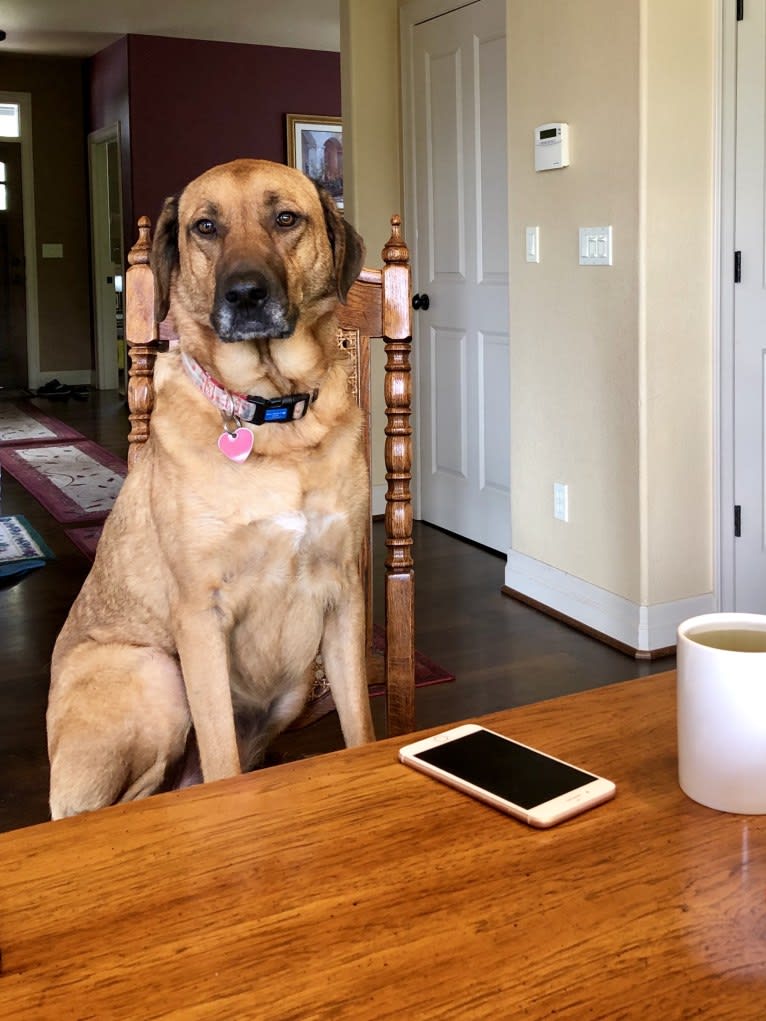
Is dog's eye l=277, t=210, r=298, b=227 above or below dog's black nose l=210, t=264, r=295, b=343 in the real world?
above

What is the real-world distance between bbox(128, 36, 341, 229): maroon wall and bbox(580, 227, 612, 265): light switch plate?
6.06 metres

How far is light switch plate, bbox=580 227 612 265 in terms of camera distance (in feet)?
11.4

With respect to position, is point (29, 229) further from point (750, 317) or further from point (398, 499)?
point (398, 499)

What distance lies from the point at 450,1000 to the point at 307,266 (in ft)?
4.09

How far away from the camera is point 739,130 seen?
10.9 feet

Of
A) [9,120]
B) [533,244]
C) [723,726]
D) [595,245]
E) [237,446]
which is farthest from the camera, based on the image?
[9,120]

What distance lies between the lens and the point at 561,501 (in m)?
3.89

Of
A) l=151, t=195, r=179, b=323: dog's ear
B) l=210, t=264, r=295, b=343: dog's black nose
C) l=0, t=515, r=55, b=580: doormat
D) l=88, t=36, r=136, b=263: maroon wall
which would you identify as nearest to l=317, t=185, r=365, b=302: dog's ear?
l=210, t=264, r=295, b=343: dog's black nose

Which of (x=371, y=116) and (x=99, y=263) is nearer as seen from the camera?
(x=371, y=116)

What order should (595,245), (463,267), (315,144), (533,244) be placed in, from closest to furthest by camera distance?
1. (595,245)
2. (533,244)
3. (463,267)
4. (315,144)

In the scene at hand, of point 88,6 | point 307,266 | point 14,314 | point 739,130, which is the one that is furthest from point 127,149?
point 307,266

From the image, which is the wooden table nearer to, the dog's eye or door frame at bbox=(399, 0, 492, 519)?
the dog's eye

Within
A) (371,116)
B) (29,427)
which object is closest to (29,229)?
(29,427)

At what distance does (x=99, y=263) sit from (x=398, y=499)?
9.90 meters
